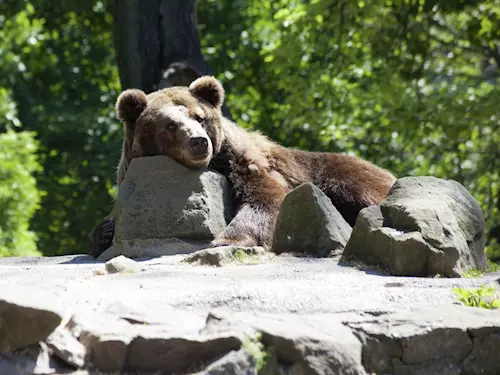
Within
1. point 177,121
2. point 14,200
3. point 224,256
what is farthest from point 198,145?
point 14,200

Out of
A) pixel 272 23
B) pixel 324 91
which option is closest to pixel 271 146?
pixel 324 91

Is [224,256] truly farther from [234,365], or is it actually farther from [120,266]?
[234,365]

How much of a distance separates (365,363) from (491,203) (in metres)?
10.9

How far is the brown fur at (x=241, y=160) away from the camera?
729cm

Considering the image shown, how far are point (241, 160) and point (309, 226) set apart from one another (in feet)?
5.98

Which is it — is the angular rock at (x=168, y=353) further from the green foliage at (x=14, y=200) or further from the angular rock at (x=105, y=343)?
the green foliage at (x=14, y=200)

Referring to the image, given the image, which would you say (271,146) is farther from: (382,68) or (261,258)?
(382,68)

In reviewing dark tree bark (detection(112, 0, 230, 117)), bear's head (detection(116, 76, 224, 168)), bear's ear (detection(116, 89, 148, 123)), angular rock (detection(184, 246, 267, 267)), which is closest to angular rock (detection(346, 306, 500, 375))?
angular rock (detection(184, 246, 267, 267))

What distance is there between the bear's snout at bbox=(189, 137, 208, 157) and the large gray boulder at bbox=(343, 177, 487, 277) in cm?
171

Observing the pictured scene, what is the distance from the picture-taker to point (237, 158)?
7.89 meters

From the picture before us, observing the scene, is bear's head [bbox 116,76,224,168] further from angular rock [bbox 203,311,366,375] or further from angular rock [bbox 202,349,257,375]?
angular rock [bbox 202,349,257,375]

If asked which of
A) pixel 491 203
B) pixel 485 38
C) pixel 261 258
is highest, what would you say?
pixel 485 38

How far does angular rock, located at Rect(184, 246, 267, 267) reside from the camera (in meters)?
5.66

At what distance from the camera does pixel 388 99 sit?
47.0 ft
